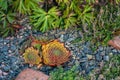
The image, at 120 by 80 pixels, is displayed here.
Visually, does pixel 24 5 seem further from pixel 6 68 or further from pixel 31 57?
pixel 6 68

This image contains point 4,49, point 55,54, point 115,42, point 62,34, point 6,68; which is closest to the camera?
point 55,54

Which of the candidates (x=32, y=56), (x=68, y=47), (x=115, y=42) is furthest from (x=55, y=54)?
(x=115, y=42)

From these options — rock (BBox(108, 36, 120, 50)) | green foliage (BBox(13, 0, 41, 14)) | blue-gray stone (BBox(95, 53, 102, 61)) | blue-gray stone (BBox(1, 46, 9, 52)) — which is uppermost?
green foliage (BBox(13, 0, 41, 14))

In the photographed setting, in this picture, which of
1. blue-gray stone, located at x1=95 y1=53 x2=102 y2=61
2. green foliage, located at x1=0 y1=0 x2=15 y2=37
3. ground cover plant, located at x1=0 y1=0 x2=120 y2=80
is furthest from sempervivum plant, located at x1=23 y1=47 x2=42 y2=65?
blue-gray stone, located at x1=95 y1=53 x2=102 y2=61

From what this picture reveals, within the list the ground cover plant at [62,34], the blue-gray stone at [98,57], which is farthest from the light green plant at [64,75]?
the blue-gray stone at [98,57]

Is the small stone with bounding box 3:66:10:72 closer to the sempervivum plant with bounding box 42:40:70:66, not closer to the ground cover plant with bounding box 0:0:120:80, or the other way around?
the ground cover plant with bounding box 0:0:120:80

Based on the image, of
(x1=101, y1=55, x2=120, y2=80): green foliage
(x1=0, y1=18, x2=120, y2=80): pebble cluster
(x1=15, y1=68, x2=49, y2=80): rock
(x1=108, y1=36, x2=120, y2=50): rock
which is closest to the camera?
(x1=15, y1=68, x2=49, y2=80): rock
